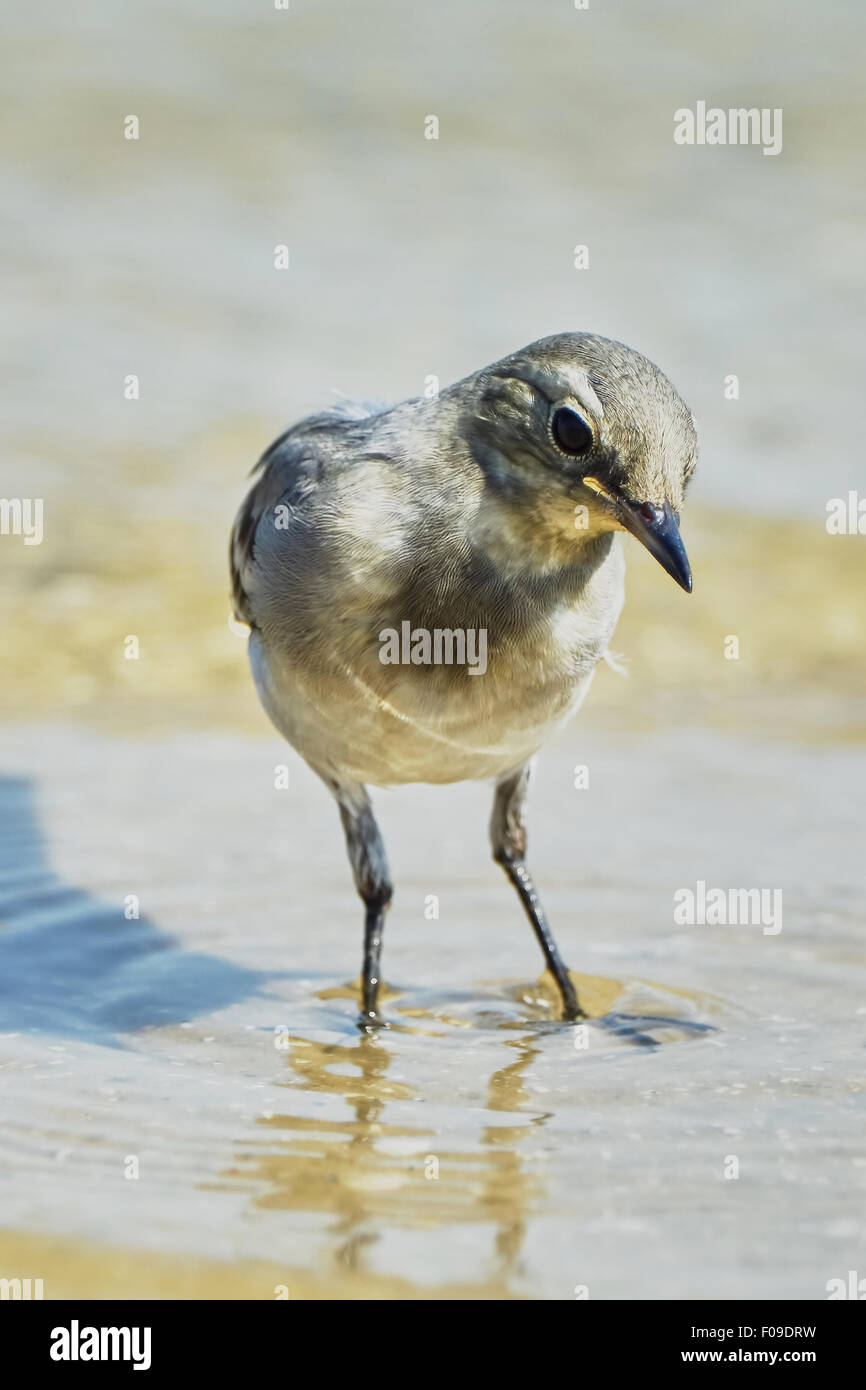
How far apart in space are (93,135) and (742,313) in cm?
812

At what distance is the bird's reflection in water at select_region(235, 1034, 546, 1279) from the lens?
161 inches

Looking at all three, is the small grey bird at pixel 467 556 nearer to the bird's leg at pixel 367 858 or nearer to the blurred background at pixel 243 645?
the bird's leg at pixel 367 858

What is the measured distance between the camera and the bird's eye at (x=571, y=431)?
4.88m

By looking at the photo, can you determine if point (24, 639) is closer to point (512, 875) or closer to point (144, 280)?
point (512, 875)

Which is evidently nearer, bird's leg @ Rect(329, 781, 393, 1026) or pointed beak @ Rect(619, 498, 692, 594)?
pointed beak @ Rect(619, 498, 692, 594)

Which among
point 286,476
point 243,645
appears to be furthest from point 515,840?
point 243,645

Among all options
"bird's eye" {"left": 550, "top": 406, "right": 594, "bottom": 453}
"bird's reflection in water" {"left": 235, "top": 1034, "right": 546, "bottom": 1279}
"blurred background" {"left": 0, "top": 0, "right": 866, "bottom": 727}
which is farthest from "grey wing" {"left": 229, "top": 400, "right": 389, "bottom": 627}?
"bird's reflection in water" {"left": 235, "top": 1034, "right": 546, "bottom": 1279}

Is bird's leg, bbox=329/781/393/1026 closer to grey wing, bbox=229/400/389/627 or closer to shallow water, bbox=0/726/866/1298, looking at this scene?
shallow water, bbox=0/726/866/1298

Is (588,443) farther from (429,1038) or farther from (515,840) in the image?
(515,840)

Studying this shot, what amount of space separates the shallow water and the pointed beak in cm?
153

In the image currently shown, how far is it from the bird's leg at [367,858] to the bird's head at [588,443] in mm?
1554

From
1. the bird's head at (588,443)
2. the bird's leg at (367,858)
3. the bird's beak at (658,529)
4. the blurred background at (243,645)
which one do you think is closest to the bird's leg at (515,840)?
the blurred background at (243,645)

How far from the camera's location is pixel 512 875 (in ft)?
21.8
